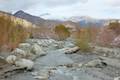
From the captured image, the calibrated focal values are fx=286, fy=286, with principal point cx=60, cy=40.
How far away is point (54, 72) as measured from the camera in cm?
909

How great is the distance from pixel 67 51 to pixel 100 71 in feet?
14.3

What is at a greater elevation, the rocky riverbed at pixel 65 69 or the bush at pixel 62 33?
the bush at pixel 62 33

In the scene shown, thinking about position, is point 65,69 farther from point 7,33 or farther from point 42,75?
point 7,33

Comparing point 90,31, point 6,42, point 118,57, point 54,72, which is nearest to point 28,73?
point 54,72

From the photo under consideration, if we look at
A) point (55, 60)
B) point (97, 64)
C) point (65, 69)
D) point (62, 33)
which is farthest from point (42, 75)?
point (62, 33)

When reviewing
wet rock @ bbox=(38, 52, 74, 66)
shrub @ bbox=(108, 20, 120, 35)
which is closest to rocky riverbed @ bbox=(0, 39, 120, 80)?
wet rock @ bbox=(38, 52, 74, 66)

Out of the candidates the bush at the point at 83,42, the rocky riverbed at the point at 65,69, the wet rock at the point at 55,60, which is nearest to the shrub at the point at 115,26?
the bush at the point at 83,42

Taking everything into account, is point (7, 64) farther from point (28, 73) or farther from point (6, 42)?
point (6, 42)

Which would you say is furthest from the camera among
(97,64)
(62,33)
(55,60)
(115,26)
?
(62,33)

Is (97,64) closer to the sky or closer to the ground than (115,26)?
closer to the ground

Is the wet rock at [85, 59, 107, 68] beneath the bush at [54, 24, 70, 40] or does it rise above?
beneath

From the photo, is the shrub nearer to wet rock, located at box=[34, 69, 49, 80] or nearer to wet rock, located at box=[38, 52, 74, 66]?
wet rock, located at box=[38, 52, 74, 66]

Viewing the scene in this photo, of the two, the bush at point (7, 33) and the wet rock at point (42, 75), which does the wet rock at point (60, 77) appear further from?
the bush at point (7, 33)

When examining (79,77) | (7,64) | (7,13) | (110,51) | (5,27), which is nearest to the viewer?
(79,77)
